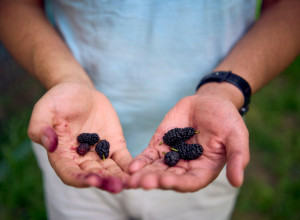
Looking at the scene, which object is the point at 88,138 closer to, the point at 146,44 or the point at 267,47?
the point at 146,44

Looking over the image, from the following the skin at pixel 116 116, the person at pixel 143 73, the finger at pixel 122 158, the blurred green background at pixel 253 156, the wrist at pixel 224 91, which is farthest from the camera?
the blurred green background at pixel 253 156

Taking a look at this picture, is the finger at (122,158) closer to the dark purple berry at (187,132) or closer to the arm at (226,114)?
the arm at (226,114)

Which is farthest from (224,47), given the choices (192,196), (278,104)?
(278,104)

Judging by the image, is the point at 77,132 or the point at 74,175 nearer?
the point at 74,175

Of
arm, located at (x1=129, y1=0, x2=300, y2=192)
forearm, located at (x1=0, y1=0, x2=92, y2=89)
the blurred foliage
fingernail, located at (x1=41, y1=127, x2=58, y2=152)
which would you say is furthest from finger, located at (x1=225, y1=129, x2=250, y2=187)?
the blurred foliage

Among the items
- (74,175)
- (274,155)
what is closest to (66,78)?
(74,175)

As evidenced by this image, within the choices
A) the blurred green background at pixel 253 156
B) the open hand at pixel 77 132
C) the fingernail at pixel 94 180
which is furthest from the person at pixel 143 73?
the blurred green background at pixel 253 156

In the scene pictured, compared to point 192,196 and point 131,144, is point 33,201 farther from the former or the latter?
point 192,196
